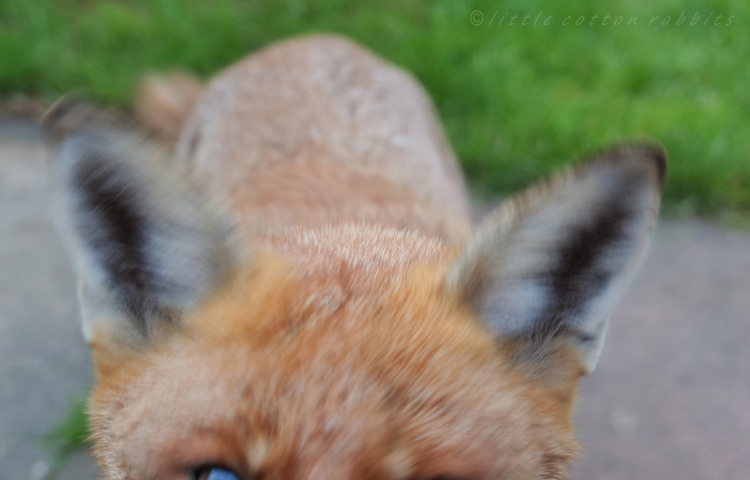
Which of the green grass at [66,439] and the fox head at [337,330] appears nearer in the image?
the fox head at [337,330]

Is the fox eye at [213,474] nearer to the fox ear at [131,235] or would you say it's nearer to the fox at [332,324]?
the fox at [332,324]

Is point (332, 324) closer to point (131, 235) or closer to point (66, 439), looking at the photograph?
point (131, 235)

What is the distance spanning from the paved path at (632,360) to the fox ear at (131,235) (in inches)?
70.3

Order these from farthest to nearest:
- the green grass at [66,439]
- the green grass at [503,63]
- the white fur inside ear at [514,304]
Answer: the green grass at [503,63] < the green grass at [66,439] < the white fur inside ear at [514,304]

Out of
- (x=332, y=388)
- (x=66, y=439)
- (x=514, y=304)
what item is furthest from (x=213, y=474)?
(x=66, y=439)

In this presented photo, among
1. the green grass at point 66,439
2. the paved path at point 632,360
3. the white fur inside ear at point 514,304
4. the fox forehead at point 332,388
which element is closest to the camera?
the fox forehead at point 332,388

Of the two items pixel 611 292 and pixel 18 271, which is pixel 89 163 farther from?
pixel 18 271

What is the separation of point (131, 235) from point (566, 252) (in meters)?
1.21

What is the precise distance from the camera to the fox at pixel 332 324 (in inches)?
59.5

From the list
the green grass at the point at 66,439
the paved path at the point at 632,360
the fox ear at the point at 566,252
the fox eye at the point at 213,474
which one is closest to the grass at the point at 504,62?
the paved path at the point at 632,360

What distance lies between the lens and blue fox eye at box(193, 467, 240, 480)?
1521mm

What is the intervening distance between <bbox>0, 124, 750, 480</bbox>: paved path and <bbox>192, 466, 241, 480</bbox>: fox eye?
1.99 metres

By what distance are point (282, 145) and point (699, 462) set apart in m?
3.08

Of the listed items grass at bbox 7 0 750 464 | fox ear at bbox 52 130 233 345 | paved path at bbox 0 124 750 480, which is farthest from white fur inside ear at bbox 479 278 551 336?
grass at bbox 7 0 750 464
